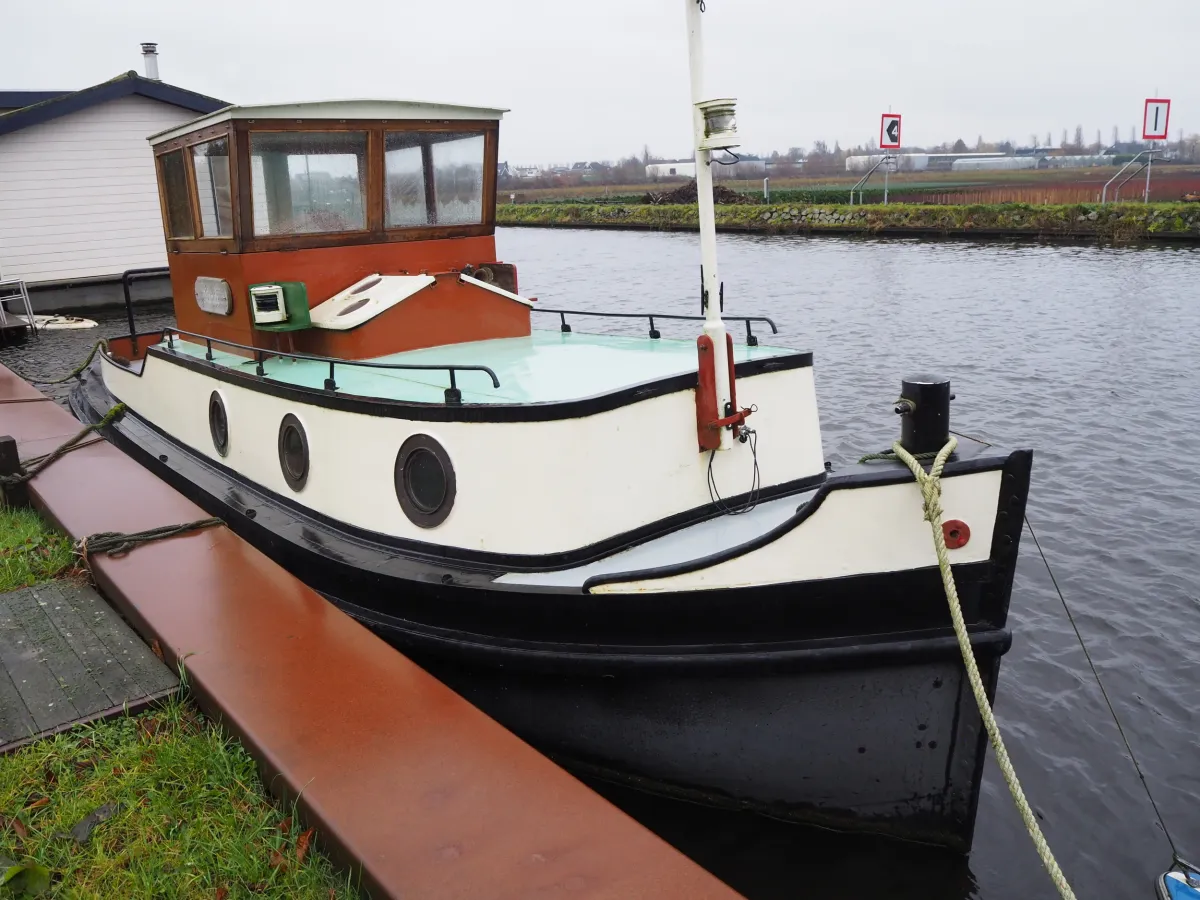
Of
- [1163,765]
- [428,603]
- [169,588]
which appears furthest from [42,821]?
[1163,765]

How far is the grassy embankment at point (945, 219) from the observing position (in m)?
28.2

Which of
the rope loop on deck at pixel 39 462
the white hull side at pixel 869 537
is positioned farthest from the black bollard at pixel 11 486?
the white hull side at pixel 869 537

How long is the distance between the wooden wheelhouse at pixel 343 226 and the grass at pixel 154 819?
3.33 metres

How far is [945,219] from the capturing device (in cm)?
3366

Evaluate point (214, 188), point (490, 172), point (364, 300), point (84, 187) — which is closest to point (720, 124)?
point (364, 300)

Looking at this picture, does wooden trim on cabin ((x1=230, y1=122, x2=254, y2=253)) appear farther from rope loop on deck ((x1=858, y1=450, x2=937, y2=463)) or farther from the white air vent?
rope loop on deck ((x1=858, y1=450, x2=937, y2=463))

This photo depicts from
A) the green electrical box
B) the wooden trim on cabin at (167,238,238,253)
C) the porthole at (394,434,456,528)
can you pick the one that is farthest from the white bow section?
the porthole at (394,434,456,528)

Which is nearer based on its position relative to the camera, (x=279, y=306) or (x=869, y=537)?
(x=869, y=537)

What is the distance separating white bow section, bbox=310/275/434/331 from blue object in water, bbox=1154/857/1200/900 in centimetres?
538

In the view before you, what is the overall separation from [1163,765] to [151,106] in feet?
75.0

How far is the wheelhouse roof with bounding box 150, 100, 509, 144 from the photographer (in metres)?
6.31

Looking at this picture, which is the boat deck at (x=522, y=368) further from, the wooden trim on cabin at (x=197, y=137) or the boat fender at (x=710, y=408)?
the wooden trim on cabin at (x=197, y=137)

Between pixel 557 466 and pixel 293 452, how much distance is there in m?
2.18

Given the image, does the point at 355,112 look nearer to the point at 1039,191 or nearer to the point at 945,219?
the point at 945,219
